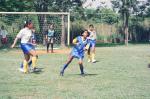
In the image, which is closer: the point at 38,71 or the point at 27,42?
the point at 27,42

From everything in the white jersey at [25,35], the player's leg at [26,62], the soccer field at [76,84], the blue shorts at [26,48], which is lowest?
the soccer field at [76,84]

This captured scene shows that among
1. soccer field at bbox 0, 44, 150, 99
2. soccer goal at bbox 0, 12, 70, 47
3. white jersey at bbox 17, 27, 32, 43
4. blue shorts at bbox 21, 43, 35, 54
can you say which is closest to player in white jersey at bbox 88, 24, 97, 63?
soccer field at bbox 0, 44, 150, 99

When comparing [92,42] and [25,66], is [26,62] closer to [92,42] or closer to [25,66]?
[25,66]

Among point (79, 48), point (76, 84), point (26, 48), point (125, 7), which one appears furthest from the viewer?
point (125, 7)

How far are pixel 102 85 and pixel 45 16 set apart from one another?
A: 955 inches

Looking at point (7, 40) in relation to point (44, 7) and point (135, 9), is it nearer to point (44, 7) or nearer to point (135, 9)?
point (44, 7)

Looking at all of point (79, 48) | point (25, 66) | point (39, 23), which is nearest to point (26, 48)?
point (25, 66)

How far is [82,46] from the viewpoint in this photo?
17.2m

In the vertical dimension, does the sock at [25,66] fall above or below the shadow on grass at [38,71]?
above

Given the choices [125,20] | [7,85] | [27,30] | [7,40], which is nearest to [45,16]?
[7,40]

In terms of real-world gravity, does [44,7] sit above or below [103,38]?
above

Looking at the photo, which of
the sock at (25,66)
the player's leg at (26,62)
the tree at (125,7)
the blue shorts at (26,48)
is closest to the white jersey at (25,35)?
the blue shorts at (26,48)

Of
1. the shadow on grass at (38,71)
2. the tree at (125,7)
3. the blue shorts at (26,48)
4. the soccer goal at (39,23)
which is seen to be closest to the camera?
the blue shorts at (26,48)

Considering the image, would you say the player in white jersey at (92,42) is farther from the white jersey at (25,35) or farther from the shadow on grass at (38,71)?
the white jersey at (25,35)
